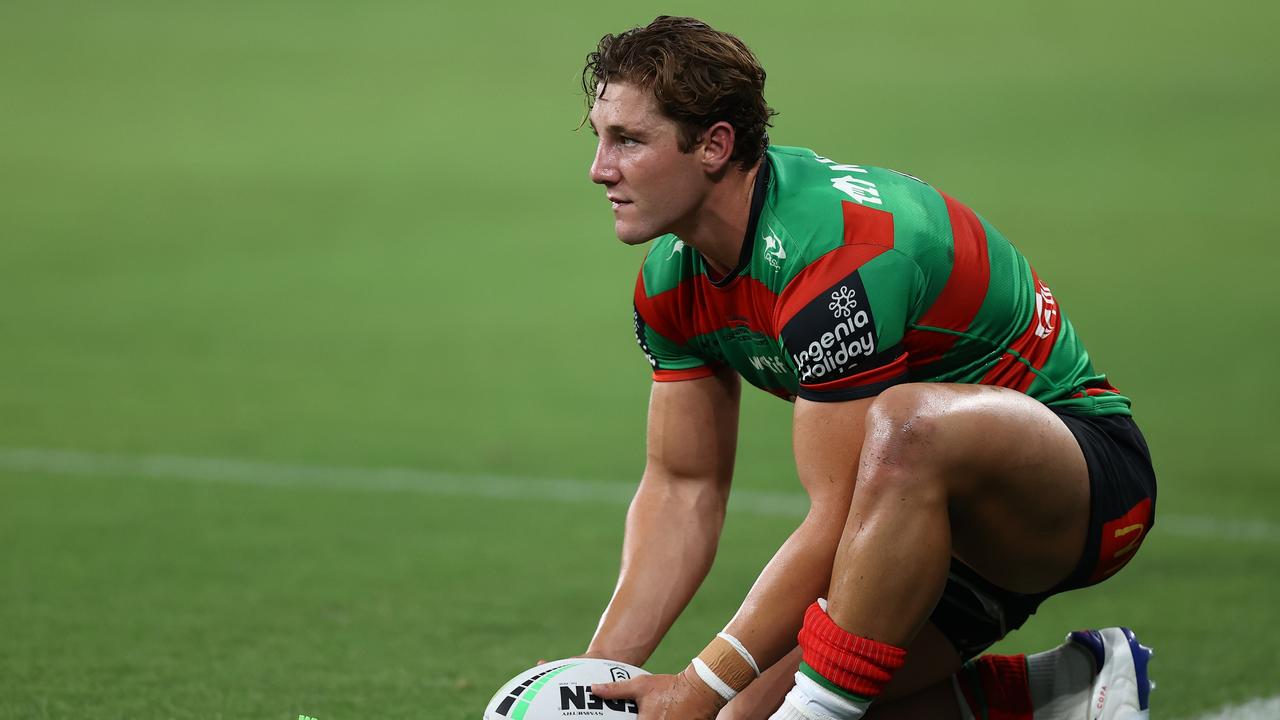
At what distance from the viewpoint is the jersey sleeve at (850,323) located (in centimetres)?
267

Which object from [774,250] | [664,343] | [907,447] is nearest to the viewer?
[907,447]

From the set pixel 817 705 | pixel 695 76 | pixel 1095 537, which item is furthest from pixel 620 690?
pixel 695 76

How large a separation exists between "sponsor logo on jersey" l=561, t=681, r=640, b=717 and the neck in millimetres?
836

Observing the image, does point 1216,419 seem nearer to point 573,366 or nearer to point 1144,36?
point 573,366

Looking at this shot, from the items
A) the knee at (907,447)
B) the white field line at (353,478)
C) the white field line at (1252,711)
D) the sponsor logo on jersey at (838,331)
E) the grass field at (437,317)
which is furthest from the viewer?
the white field line at (353,478)

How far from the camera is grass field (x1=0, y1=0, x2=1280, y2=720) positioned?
4.36 metres

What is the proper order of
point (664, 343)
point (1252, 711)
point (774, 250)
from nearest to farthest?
point (774, 250), point (664, 343), point (1252, 711)

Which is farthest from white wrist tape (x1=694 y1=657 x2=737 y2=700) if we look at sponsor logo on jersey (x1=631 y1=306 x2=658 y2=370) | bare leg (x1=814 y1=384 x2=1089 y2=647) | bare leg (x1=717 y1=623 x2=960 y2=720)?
sponsor logo on jersey (x1=631 y1=306 x2=658 y2=370)

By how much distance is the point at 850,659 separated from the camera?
8.26 ft

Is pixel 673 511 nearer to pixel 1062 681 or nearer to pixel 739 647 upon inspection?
pixel 739 647

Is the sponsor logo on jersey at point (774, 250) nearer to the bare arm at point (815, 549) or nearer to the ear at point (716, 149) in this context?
the ear at point (716, 149)

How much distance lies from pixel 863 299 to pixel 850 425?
0.22 meters

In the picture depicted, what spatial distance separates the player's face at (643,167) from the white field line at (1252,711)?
174 cm

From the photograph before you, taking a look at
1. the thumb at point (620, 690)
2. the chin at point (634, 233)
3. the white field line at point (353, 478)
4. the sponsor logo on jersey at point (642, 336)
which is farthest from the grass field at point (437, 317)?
the chin at point (634, 233)
